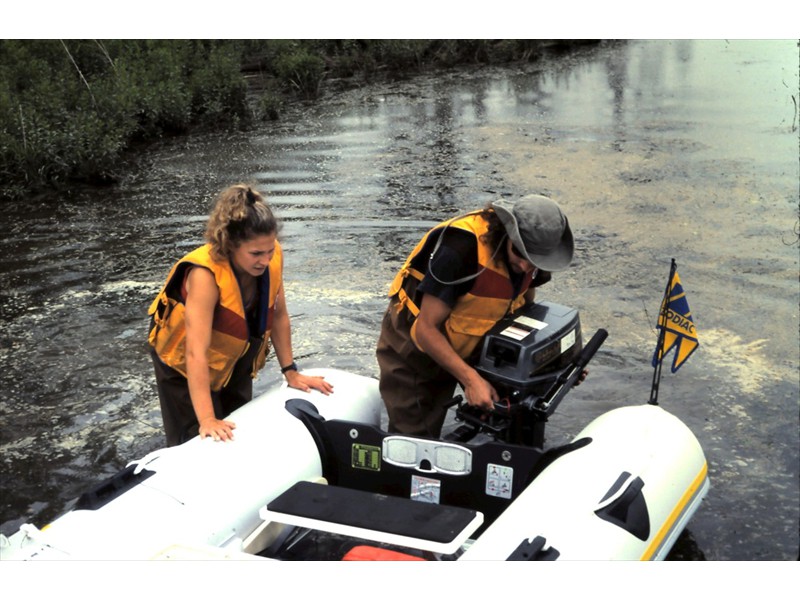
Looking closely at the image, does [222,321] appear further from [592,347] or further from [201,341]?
[592,347]

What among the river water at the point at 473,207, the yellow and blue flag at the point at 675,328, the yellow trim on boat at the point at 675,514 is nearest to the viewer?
the yellow trim on boat at the point at 675,514

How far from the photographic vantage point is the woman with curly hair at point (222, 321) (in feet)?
11.4

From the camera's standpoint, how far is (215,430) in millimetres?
3547

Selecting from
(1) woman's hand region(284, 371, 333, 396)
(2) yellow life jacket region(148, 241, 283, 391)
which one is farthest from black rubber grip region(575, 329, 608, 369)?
(2) yellow life jacket region(148, 241, 283, 391)

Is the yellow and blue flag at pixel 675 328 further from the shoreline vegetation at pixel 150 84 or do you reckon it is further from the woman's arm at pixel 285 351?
the shoreline vegetation at pixel 150 84

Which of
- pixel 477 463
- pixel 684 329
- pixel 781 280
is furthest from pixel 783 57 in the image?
pixel 477 463

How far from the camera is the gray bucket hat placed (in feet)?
11.8

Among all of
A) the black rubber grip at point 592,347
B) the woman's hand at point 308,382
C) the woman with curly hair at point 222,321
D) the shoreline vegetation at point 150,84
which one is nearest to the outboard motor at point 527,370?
the black rubber grip at point 592,347

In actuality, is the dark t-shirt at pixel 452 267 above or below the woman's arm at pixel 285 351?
above

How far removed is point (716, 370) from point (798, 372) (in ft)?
1.49

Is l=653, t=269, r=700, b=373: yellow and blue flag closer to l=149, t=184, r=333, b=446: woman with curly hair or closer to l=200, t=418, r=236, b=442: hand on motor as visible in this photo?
l=149, t=184, r=333, b=446: woman with curly hair

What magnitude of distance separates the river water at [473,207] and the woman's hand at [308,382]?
126 cm

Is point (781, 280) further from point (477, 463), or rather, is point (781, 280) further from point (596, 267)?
point (477, 463)
